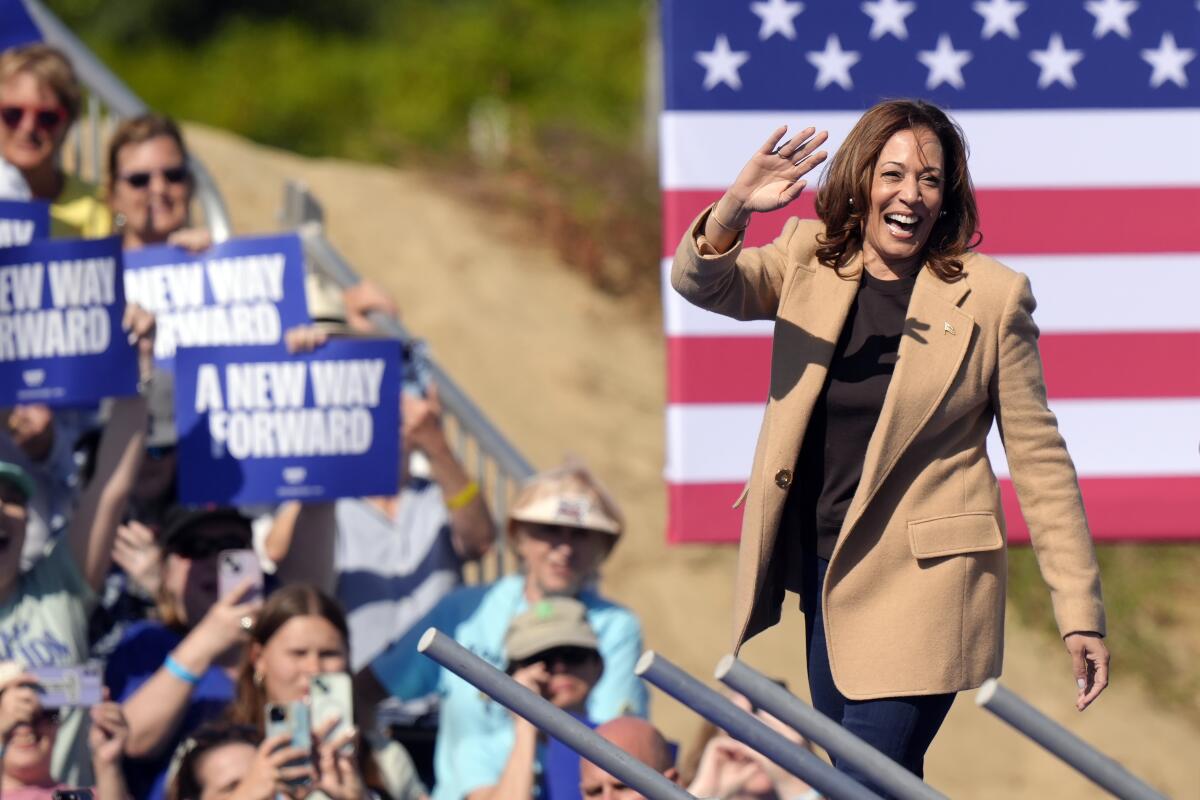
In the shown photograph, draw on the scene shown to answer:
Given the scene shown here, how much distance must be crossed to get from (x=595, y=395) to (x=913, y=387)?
8957 mm

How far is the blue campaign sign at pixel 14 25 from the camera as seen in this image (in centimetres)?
639

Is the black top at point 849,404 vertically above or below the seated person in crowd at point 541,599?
above

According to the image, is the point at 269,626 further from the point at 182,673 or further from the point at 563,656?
the point at 563,656

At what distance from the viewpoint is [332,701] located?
15.2 ft

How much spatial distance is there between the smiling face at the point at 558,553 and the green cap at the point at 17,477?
1.30m

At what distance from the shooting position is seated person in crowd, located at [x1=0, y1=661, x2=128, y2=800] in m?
4.55

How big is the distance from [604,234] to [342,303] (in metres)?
6.77

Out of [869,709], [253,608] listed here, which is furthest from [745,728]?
[253,608]

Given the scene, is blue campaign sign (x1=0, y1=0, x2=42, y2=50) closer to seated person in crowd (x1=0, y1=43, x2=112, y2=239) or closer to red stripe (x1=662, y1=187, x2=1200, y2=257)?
seated person in crowd (x1=0, y1=43, x2=112, y2=239)

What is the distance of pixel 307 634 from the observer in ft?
16.0

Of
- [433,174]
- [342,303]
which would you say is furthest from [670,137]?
[433,174]

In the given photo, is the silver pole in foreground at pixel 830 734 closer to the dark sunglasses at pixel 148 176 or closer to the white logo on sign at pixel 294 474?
the white logo on sign at pixel 294 474

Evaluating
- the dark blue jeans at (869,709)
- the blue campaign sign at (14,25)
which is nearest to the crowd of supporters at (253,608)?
the blue campaign sign at (14,25)

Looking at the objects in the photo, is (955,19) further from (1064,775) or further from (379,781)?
(1064,775)
